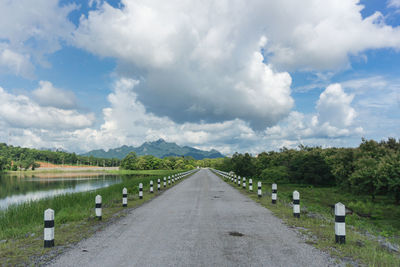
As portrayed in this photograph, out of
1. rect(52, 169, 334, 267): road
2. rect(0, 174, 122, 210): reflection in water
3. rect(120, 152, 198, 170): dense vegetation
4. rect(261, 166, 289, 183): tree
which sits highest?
rect(52, 169, 334, 267): road

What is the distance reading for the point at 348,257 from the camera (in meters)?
5.25

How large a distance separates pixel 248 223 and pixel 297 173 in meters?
24.7

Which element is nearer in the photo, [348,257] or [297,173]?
[348,257]

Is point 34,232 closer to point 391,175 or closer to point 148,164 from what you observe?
point 391,175

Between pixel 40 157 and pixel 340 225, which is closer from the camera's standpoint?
pixel 340 225

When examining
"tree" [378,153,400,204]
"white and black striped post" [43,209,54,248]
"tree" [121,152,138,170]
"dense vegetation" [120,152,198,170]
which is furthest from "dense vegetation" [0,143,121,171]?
"white and black striped post" [43,209,54,248]

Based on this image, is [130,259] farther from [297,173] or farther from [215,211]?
[297,173]

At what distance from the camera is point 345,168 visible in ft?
76.3

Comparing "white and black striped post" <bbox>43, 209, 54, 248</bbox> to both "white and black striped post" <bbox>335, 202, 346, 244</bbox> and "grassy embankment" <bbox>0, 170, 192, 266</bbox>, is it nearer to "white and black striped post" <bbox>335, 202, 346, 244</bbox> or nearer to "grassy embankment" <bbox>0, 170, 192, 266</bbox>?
"grassy embankment" <bbox>0, 170, 192, 266</bbox>

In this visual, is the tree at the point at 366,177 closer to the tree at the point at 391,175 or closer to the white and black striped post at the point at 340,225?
the tree at the point at 391,175

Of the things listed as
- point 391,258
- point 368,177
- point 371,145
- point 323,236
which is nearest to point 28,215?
point 323,236

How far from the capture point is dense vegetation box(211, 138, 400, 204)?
53.5ft

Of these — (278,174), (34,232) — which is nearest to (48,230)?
(34,232)

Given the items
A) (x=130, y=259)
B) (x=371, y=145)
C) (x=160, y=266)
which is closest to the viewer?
(x=160, y=266)
